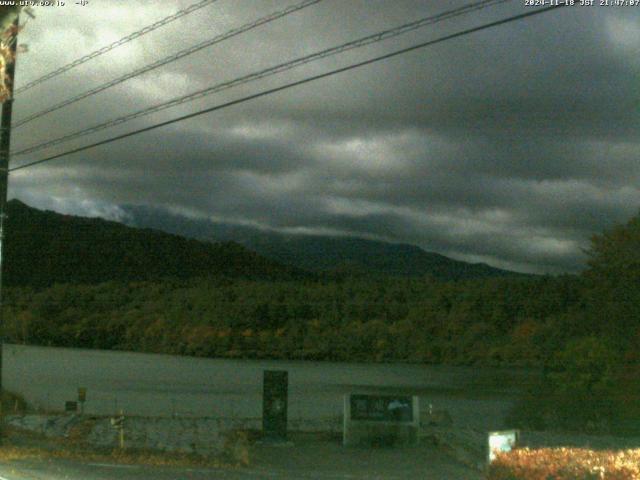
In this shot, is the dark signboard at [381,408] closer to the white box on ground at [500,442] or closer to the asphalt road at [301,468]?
the asphalt road at [301,468]

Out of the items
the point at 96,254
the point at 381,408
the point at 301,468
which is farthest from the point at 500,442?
the point at 96,254

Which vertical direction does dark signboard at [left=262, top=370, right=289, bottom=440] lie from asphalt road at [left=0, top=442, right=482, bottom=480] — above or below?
above

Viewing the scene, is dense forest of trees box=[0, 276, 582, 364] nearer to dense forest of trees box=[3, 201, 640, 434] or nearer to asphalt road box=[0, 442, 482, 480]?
dense forest of trees box=[3, 201, 640, 434]

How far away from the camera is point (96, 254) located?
233 ft

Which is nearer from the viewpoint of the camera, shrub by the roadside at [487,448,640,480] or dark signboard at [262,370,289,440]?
shrub by the roadside at [487,448,640,480]

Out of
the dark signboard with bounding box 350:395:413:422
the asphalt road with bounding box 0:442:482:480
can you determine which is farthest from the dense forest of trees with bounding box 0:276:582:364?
the asphalt road with bounding box 0:442:482:480

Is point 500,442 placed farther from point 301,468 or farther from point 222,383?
point 222,383

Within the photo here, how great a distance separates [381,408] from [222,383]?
97.6 ft

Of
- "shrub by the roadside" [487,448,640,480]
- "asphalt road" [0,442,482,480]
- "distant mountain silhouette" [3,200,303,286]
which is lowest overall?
"asphalt road" [0,442,482,480]

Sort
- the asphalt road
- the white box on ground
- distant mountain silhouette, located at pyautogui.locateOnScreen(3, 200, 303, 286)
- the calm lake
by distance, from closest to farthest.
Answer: the white box on ground, the asphalt road, the calm lake, distant mountain silhouette, located at pyautogui.locateOnScreen(3, 200, 303, 286)

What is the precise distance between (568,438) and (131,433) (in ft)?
47.6

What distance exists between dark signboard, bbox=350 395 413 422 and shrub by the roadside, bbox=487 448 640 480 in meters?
13.1

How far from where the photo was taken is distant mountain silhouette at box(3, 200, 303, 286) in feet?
213

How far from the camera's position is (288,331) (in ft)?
212
